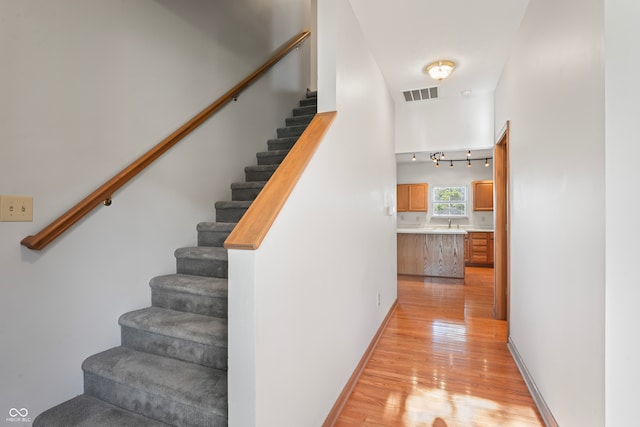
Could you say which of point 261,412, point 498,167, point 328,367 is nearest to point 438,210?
point 498,167

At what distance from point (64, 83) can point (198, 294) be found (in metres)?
1.41

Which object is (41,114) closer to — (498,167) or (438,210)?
(498,167)

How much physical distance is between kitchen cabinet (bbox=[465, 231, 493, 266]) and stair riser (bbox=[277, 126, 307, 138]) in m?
5.33

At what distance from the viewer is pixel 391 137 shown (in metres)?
3.95

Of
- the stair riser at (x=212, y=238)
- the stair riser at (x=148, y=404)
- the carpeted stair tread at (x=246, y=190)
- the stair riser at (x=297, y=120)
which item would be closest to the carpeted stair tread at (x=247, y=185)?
the carpeted stair tread at (x=246, y=190)

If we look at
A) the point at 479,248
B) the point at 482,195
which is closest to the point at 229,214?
the point at 479,248

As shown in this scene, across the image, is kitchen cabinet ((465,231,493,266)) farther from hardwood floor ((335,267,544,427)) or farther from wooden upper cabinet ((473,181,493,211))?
hardwood floor ((335,267,544,427))

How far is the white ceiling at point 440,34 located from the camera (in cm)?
221

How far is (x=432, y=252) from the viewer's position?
19.1ft

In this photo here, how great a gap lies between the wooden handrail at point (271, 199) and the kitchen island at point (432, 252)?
4.64 meters

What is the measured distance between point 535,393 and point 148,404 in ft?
7.71

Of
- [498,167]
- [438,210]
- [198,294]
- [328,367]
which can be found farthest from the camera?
[438,210]

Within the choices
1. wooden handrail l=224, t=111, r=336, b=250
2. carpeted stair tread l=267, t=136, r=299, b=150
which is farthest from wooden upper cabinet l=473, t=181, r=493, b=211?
wooden handrail l=224, t=111, r=336, b=250

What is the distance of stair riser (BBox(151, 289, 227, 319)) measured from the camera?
187 centimetres
